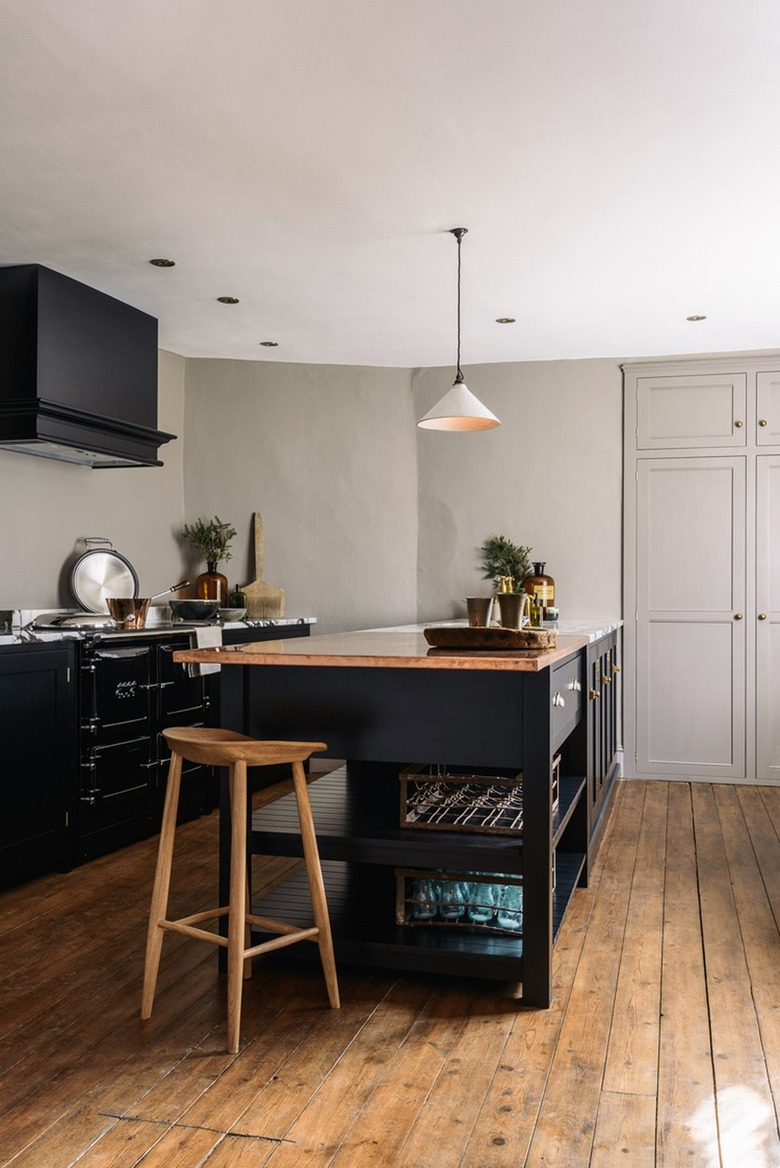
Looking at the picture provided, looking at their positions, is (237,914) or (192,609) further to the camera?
(192,609)

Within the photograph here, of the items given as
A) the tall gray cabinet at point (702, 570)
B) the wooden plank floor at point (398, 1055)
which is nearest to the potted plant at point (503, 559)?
the tall gray cabinet at point (702, 570)

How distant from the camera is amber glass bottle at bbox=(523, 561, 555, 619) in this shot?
5.47m

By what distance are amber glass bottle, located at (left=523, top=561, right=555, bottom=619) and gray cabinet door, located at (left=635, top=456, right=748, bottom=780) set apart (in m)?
0.52

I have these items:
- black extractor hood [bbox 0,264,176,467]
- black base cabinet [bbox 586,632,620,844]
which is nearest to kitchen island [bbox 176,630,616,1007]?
black base cabinet [bbox 586,632,620,844]

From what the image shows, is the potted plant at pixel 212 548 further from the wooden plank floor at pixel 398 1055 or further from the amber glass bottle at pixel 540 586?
the wooden plank floor at pixel 398 1055

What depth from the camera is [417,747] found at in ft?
8.34

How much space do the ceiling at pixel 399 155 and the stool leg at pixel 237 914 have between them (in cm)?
180

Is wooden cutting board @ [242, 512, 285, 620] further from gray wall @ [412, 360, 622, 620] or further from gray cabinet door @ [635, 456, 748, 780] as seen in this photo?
gray cabinet door @ [635, 456, 748, 780]

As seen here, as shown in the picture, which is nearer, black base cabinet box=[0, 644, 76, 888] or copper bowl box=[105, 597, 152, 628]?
black base cabinet box=[0, 644, 76, 888]

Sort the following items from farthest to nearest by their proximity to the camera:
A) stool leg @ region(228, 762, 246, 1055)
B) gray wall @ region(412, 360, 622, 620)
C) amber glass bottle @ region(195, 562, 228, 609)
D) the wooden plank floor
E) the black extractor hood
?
1. amber glass bottle @ region(195, 562, 228, 609)
2. gray wall @ region(412, 360, 622, 620)
3. the black extractor hood
4. stool leg @ region(228, 762, 246, 1055)
5. the wooden plank floor

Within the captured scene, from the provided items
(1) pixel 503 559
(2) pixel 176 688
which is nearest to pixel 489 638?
(2) pixel 176 688

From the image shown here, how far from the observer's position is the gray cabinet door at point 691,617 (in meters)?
5.43

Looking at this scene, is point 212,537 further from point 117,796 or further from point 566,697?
point 566,697

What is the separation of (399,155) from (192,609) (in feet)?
9.34
